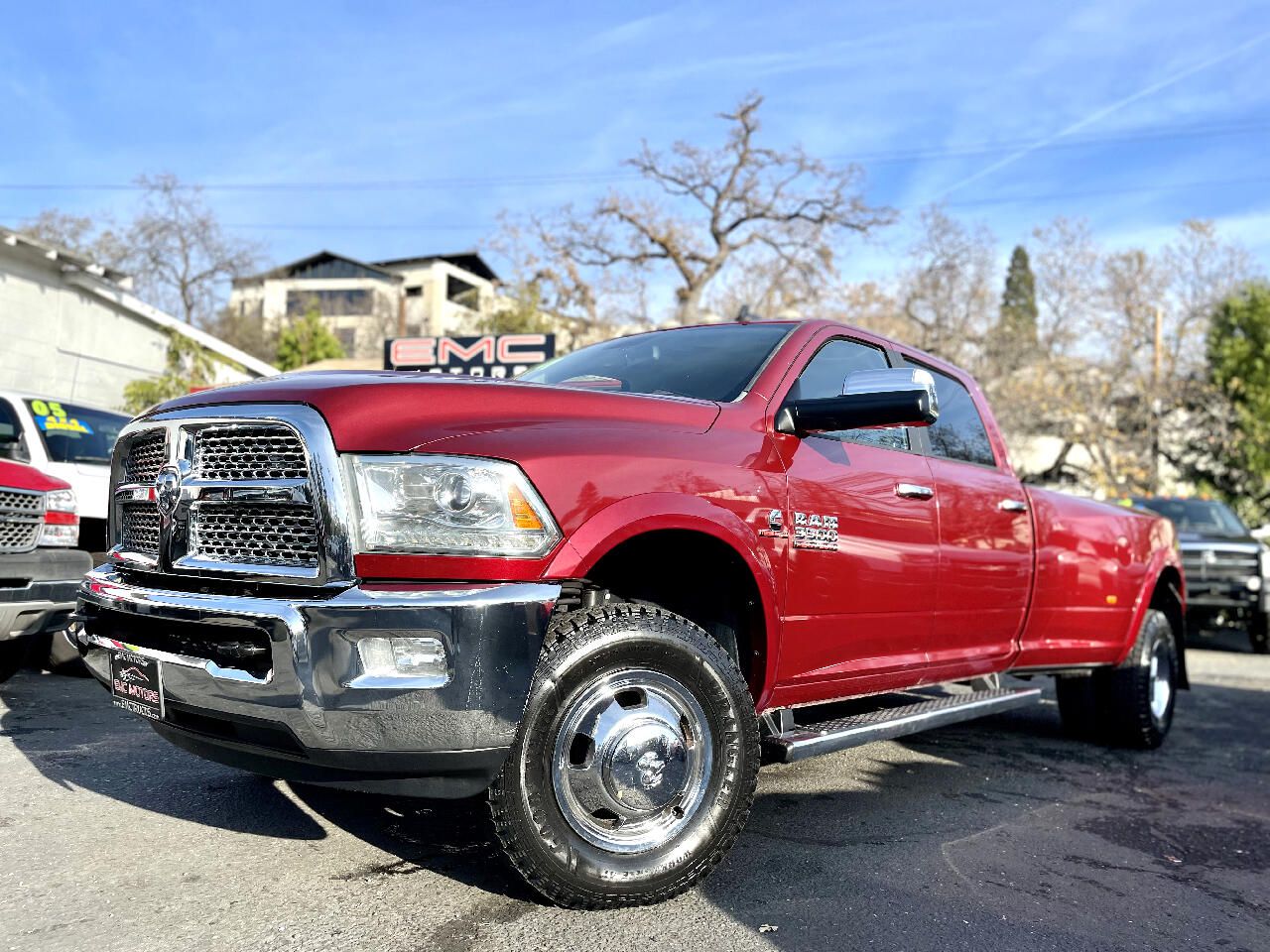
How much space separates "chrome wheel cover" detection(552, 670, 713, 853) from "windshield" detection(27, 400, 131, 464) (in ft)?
20.1

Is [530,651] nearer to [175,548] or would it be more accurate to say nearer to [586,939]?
[586,939]

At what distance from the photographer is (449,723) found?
8.62ft

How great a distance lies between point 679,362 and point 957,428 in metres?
1.62

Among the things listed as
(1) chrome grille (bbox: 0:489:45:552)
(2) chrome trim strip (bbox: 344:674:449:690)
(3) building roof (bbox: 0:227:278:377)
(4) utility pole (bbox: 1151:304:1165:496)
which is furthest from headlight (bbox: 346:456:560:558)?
(4) utility pole (bbox: 1151:304:1165:496)

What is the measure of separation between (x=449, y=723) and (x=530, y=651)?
0.89 ft

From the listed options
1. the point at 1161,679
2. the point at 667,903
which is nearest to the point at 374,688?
the point at 667,903

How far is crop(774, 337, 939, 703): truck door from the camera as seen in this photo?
364 centimetres

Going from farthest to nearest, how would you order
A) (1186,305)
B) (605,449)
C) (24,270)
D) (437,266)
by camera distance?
1. (437,266)
2. (1186,305)
3. (24,270)
4. (605,449)

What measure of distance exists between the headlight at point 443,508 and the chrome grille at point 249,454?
7.9 inches

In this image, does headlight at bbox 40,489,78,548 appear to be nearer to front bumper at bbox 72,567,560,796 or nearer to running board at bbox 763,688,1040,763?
front bumper at bbox 72,567,560,796

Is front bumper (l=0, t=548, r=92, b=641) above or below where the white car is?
below

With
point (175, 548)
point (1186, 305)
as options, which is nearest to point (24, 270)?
point (175, 548)

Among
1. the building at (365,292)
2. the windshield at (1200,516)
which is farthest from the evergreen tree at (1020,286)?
the windshield at (1200,516)

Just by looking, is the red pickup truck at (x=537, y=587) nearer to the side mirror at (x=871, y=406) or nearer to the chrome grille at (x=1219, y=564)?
the side mirror at (x=871, y=406)
